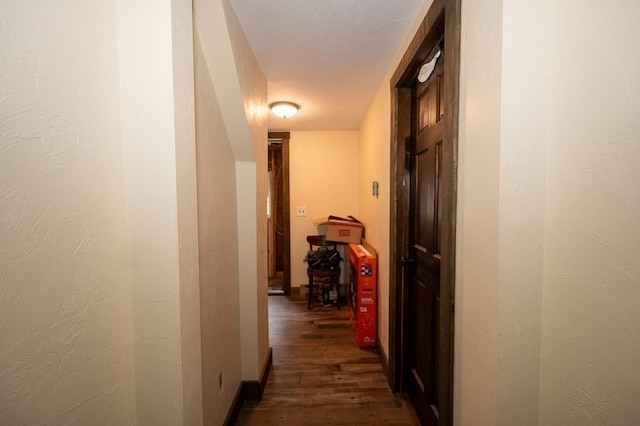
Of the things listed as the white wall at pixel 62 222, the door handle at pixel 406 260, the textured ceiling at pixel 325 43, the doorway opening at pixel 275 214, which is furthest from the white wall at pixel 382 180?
the doorway opening at pixel 275 214

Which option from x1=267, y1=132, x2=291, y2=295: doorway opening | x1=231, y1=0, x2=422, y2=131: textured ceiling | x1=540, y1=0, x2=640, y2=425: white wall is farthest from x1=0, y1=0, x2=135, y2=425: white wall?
x1=267, y1=132, x2=291, y2=295: doorway opening

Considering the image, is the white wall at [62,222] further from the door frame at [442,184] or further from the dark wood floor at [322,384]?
the dark wood floor at [322,384]

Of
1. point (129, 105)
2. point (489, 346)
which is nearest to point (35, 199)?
point (129, 105)

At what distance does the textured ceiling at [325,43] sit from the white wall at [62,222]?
0.94m

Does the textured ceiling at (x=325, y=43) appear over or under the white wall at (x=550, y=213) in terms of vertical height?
over

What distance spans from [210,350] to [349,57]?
6.89 ft

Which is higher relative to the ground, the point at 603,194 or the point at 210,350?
the point at 603,194

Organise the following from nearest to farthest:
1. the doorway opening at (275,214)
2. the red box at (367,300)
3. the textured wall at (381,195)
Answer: the textured wall at (381,195) < the red box at (367,300) < the doorway opening at (275,214)

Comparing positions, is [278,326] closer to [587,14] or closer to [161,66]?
[161,66]

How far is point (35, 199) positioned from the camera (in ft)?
1.72

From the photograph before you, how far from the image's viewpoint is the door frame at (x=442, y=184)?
98 centimetres

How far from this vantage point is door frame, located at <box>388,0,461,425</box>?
38.4 inches

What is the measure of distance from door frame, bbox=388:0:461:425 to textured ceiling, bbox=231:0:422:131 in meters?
0.18

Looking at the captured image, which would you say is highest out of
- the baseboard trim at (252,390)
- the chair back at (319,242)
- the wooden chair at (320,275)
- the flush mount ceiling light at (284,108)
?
the flush mount ceiling light at (284,108)
